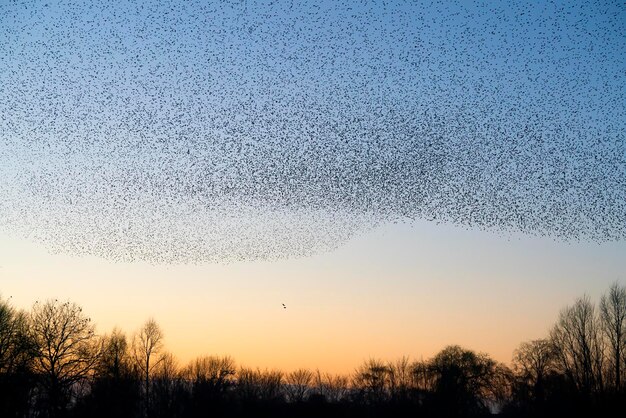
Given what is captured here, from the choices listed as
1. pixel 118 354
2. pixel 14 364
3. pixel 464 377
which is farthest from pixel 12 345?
pixel 464 377

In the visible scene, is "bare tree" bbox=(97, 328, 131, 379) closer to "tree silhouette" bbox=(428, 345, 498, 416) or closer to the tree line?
the tree line

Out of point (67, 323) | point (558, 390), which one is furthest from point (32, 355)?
point (558, 390)

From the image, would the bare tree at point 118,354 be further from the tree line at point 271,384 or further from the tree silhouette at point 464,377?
the tree silhouette at point 464,377

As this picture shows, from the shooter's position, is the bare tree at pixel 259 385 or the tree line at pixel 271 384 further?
the bare tree at pixel 259 385

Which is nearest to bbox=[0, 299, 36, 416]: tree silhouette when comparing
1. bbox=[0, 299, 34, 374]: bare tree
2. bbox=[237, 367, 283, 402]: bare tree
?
bbox=[0, 299, 34, 374]: bare tree

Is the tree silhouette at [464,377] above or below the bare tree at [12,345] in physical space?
below

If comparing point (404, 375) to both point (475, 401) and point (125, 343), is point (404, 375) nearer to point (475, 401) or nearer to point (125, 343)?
point (475, 401)

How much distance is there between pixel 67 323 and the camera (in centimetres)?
5062

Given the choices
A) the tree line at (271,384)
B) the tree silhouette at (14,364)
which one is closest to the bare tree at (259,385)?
the tree line at (271,384)

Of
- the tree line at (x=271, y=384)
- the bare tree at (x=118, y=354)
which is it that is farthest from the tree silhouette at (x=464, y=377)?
the bare tree at (x=118, y=354)

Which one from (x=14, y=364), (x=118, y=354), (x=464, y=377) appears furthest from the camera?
(x=464, y=377)

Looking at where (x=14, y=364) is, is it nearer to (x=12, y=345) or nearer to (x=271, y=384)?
(x=12, y=345)

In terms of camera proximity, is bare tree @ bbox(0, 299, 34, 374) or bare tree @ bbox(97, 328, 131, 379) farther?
bare tree @ bbox(97, 328, 131, 379)

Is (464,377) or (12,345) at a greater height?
(12,345)
